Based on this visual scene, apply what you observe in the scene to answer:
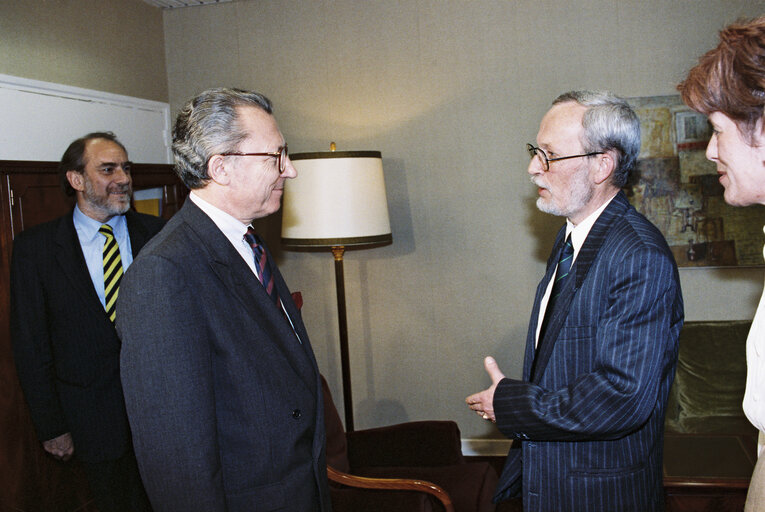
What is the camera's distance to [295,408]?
162 centimetres

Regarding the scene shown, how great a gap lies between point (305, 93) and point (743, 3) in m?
2.64

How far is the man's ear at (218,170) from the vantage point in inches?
66.0

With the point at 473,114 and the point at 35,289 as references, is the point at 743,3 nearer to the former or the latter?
the point at 473,114

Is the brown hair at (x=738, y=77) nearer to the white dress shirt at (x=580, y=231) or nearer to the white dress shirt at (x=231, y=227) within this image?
the white dress shirt at (x=580, y=231)

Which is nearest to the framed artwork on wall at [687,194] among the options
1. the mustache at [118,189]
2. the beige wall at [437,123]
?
the beige wall at [437,123]

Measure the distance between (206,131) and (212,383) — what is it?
65 centimetres

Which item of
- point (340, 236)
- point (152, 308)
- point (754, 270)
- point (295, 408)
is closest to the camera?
point (152, 308)

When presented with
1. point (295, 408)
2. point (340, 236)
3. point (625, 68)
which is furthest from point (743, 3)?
point (295, 408)

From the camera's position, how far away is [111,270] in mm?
2883

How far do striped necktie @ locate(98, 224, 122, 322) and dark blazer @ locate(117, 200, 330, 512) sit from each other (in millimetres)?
1399

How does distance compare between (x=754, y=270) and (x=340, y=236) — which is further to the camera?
(x=754, y=270)

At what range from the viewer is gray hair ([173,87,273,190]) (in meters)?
1.67

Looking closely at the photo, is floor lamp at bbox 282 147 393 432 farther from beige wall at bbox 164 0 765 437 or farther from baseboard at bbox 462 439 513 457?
baseboard at bbox 462 439 513 457

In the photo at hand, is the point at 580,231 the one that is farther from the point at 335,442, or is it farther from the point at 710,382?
the point at 710,382
